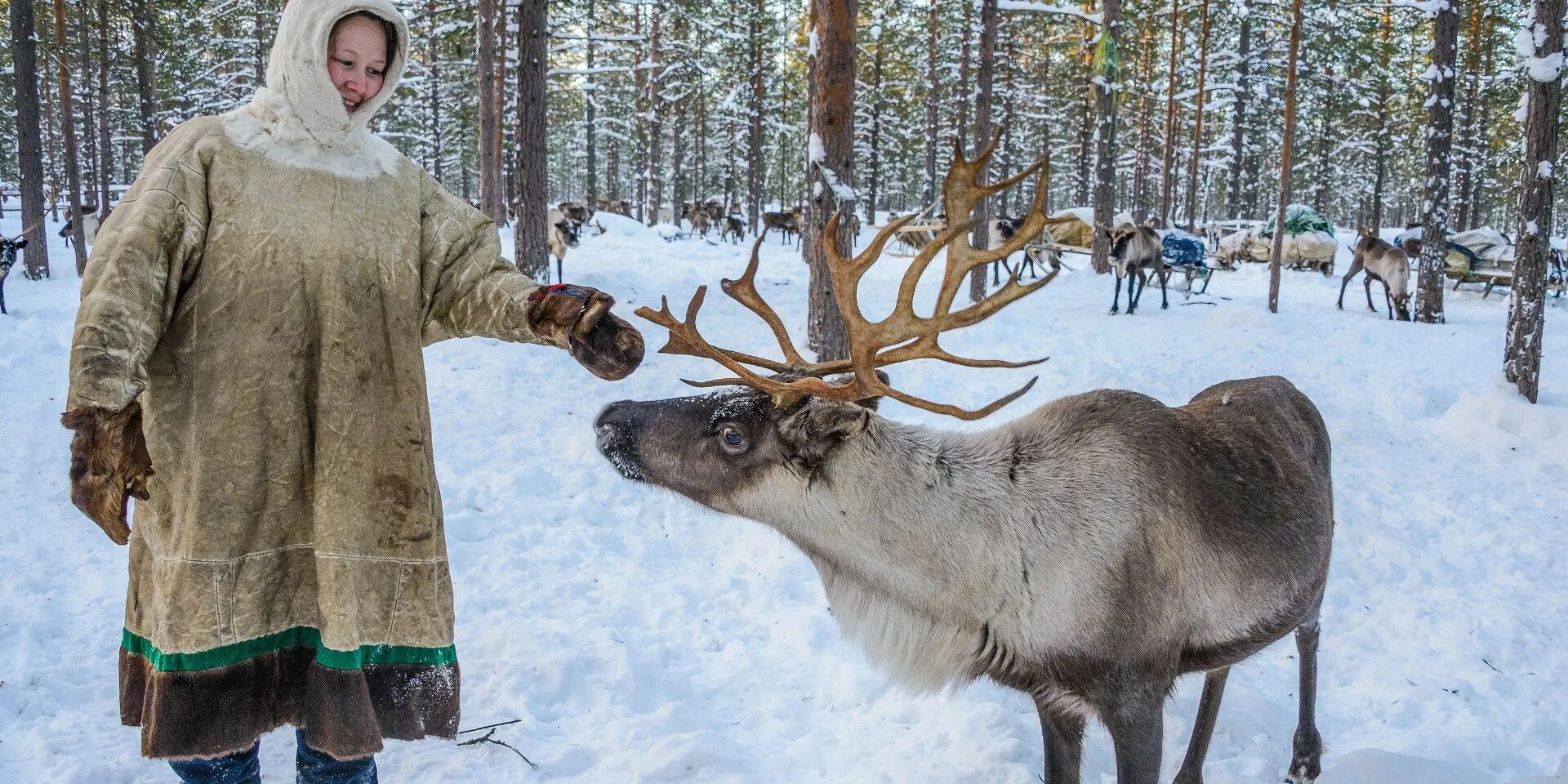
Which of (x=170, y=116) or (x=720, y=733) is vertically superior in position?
(x=170, y=116)

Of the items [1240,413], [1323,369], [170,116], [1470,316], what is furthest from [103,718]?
[170,116]

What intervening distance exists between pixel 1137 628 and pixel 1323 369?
27.5 feet

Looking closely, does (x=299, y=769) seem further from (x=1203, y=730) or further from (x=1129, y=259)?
(x=1129, y=259)

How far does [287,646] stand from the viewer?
1.93m

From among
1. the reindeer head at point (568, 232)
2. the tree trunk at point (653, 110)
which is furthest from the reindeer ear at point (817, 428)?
the tree trunk at point (653, 110)

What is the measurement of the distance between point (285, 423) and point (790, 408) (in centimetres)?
121

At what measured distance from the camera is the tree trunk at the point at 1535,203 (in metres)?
7.43

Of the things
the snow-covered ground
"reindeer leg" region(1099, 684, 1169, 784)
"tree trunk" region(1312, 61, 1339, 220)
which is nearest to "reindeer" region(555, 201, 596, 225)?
the snow-covered ground

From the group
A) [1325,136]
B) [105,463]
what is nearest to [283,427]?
[105,463]

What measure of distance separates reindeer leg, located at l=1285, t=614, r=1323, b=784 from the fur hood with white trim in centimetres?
322

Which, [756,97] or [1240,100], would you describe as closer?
[756,97]

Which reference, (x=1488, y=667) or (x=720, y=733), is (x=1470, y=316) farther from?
(x=720, y=733)

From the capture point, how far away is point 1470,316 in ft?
44.1

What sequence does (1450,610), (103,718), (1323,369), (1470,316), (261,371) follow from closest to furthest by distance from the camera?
(261,371) → (103,718) → (1450,610) → (1323,369) → (1470,316)
